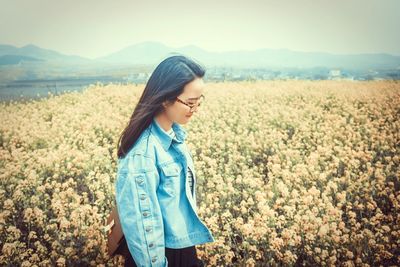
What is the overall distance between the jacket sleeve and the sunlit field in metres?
1.20

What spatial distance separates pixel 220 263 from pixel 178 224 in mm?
1325

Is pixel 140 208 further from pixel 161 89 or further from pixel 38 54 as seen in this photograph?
pixel 38 54

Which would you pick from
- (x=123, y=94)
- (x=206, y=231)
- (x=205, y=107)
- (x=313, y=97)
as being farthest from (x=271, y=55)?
(x=206, y=231)

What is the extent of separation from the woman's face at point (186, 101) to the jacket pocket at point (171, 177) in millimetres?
285

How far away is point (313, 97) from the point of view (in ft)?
30.8

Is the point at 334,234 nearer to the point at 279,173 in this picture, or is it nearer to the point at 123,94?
the point at 279,173

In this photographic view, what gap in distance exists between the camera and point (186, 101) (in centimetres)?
193

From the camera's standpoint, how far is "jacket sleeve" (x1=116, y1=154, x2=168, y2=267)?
1737 mm

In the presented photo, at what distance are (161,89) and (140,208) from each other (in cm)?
68

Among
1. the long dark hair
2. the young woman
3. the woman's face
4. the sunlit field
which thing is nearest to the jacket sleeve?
the young woman

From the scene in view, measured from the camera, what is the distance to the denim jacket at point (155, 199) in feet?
5.73

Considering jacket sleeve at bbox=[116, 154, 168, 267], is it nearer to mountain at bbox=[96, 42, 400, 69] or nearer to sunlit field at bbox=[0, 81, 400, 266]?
sunlit field at bbox=[0, 81, 400, 266]

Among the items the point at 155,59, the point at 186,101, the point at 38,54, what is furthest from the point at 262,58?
the point at 186,101

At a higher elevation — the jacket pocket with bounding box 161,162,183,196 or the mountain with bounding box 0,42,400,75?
the mountain with bounding box 0,42,400,75
